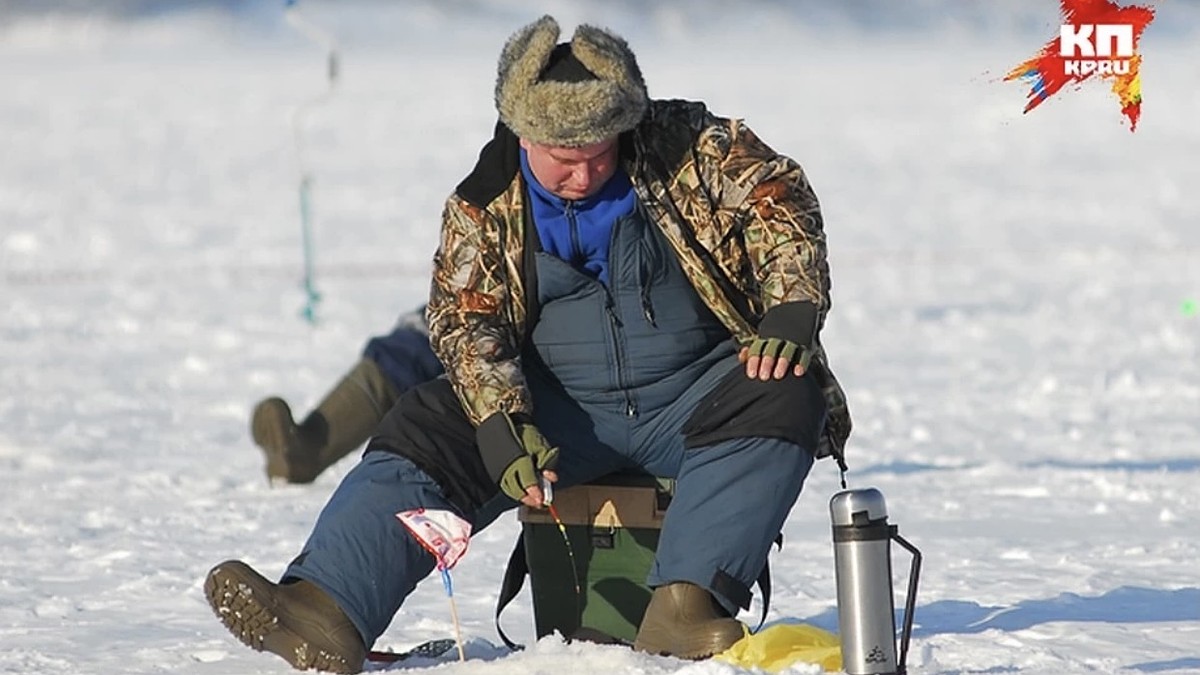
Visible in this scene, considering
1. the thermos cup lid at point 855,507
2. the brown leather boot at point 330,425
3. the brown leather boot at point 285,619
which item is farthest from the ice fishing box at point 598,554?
the brown leather boot at point 330,425

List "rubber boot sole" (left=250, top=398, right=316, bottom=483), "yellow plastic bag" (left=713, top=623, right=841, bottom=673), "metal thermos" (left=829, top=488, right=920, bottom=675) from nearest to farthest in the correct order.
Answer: "metal thermos" (left=829, top=488, right=920, bottom=675)
"yellow plastic bag" (left=713, top=623, right=841, bottom=673)
"rubber boot sole" (left=250, top=398, right=316, bottom=483)

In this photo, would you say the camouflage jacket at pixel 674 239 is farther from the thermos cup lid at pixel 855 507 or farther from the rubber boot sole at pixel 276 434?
the rubber boot sole at pixel 276 434

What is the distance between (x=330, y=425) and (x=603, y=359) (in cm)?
237

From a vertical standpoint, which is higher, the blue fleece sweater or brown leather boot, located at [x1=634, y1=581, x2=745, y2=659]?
the blue fleece sweater

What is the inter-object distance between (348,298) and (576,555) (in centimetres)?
847

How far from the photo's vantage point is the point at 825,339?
10656 mm

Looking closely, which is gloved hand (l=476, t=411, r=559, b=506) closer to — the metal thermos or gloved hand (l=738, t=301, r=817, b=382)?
gloved hand (l=738, t=301, r=817, b=382)

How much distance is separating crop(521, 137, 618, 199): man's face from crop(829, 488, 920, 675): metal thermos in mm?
846

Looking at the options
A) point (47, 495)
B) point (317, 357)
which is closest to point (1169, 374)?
point (317, 357)

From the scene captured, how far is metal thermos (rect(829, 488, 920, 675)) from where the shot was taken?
3482 millimetres

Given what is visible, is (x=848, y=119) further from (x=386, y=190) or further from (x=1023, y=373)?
(x=1023, y=373)

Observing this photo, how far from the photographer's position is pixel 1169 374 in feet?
29.8

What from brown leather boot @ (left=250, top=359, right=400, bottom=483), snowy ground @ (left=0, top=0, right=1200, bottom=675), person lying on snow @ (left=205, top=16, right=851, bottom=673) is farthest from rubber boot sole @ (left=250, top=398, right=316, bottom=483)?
person lying on snow @ (left=205, top=16, right=851, bottom=673)

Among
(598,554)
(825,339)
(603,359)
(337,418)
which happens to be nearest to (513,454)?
(603,359)
